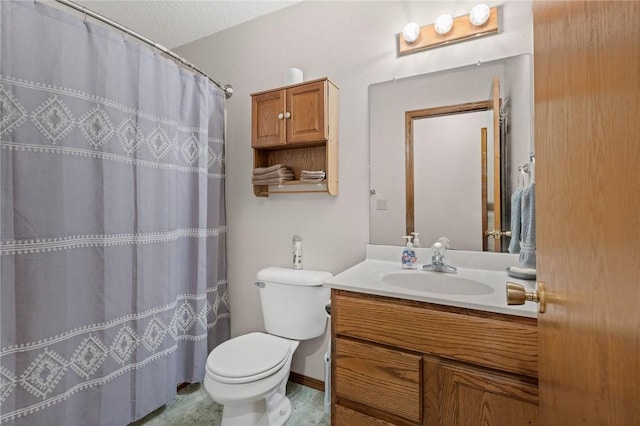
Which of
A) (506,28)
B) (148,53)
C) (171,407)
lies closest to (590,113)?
(506,28)

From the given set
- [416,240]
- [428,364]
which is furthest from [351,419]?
[416,240]

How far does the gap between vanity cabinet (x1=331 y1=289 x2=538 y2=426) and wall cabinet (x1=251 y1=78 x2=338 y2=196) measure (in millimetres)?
823

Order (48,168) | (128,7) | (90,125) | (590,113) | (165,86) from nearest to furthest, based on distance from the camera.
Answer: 1. (590,113)
2. (48,168)
3. (90,125)
4. (165,86)
5. (128,7)

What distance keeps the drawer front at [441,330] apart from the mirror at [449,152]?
556 millimetres

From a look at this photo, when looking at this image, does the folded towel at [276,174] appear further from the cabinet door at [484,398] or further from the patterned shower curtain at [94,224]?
the cabinet door at [484,398]

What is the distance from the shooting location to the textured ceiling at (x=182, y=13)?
1.86 m

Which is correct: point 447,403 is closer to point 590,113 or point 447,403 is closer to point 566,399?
point 566,399

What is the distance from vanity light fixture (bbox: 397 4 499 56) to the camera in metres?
1.37

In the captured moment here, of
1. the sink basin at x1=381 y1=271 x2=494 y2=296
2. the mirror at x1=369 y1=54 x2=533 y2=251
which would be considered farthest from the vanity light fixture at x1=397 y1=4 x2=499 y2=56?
the sink basin at x1=381 y1=271 x2=494 y2=296

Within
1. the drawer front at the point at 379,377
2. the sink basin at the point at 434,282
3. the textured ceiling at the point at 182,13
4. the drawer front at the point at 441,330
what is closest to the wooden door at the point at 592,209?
the drawer front at the point at 441,330

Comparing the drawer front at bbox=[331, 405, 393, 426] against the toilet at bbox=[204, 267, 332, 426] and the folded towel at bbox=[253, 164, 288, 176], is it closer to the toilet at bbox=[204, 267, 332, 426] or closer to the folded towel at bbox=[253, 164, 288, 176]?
the toilet at bbox=[204, 267, 332, 426]

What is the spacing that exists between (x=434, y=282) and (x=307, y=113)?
1.11 meters

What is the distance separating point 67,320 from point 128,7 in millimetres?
1905

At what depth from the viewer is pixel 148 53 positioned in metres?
1.55
